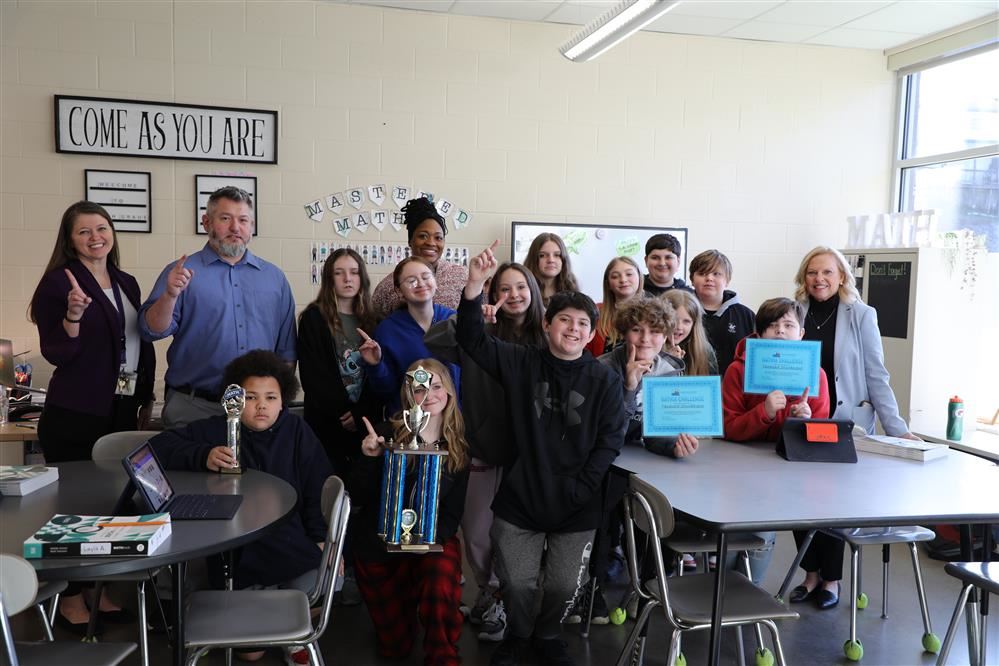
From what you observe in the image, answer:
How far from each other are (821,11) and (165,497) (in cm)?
491

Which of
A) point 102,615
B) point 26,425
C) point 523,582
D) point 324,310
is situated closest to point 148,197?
point 26,425

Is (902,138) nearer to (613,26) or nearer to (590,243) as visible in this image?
(590,243)

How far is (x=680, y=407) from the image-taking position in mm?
2883

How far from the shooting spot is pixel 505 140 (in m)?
5.51

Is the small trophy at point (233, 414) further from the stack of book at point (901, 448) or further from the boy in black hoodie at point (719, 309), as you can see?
the stack of book at point (901, 448)

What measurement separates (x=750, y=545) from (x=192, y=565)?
75.7 inches

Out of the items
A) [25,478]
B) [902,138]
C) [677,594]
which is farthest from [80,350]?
[902,138]

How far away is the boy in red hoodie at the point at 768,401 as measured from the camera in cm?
324

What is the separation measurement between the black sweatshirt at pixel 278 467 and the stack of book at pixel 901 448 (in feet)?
6.86

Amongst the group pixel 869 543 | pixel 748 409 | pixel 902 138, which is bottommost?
pixel 869 543

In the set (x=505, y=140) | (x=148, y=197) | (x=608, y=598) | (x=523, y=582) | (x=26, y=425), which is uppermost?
(x=505, y=140)

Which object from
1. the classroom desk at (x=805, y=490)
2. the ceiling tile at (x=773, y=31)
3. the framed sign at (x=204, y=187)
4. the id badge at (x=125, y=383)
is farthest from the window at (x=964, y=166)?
the id badge at (x=125, y=383)

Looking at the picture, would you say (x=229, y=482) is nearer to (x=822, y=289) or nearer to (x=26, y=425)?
(x=26, y=425)

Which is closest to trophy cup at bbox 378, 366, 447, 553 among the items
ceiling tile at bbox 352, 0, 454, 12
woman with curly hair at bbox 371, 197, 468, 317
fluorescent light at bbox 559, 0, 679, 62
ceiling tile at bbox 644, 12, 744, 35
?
woman with curly hair at bbox 371, 197, 468, 317
